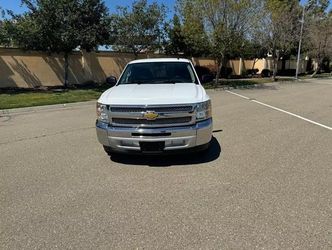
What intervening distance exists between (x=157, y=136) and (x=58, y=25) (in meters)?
14.3

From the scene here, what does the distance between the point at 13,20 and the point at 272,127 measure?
47.8 ft

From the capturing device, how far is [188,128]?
5.20 metres

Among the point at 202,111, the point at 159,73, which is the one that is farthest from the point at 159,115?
the point at 159,73

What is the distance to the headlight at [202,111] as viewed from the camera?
527 cm

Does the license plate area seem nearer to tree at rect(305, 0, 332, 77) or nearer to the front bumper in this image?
the front bumper

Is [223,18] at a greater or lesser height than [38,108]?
greater

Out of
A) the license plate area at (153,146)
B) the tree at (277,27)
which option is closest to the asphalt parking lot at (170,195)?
the license plate area at (153,146)

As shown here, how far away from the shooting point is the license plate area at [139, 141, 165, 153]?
515cm

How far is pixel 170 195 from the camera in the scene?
4.36 metres

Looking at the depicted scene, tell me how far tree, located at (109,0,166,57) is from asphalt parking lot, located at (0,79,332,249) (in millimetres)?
15668

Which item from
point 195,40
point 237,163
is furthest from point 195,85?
point 195,40

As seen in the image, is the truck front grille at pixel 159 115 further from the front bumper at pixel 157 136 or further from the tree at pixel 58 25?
the tree at pixel 58 25

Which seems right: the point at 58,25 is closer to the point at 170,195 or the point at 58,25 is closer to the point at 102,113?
the point at 102,113

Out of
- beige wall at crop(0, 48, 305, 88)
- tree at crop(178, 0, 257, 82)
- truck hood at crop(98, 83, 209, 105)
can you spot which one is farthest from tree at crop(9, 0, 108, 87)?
truck hood at crop(98, 83, 209, 105)
